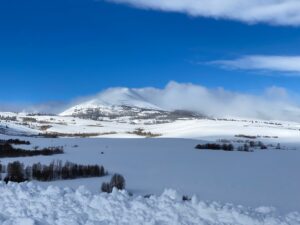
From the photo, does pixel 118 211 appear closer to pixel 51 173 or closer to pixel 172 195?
pixel 172 195

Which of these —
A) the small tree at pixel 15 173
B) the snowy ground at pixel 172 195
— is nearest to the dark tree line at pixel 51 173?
the small tree at pixel 15 173

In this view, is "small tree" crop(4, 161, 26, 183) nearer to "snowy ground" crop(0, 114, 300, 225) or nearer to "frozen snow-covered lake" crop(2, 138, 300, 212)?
"snowy ground" crop(0, 114, 300, 225)

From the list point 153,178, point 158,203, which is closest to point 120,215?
point 158,203

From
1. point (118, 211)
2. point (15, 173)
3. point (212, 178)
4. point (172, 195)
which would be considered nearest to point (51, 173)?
point (15, 173)

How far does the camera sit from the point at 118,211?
8609 mm

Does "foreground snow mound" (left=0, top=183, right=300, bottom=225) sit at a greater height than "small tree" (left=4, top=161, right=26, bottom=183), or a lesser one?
lesser

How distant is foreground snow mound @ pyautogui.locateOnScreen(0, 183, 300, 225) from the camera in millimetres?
8086

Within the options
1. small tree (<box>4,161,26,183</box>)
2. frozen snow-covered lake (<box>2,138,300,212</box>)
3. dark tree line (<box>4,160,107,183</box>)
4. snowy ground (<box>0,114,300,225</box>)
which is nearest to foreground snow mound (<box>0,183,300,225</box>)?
snowy ground (<box>0,114,300,225</box>)

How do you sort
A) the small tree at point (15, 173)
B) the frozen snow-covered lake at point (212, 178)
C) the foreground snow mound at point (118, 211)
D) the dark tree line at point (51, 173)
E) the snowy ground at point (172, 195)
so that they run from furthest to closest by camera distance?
the dark tree line at point (51, 173) < the small tree at point (15, 173) < the frozen snow-covered lake at point (212, 178) < the snowy ground at point (172, 195) < the foreground snow mound at point (118, 211)

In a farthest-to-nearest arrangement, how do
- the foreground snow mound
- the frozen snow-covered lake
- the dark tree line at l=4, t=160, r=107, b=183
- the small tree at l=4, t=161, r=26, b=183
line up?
the dark tree line at l=4, t=160, r=107, b=183 → the small tree at l=4, t=161, r=26, b=183 → the frozen snow-covered lake → the foreground snow mound

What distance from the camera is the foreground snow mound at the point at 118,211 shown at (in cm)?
809

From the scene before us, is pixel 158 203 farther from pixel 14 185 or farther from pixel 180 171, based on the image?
pixel 180 171

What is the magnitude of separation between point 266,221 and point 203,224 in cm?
127

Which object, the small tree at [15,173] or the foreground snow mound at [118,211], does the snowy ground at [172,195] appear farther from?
the small tree at [15,173]
